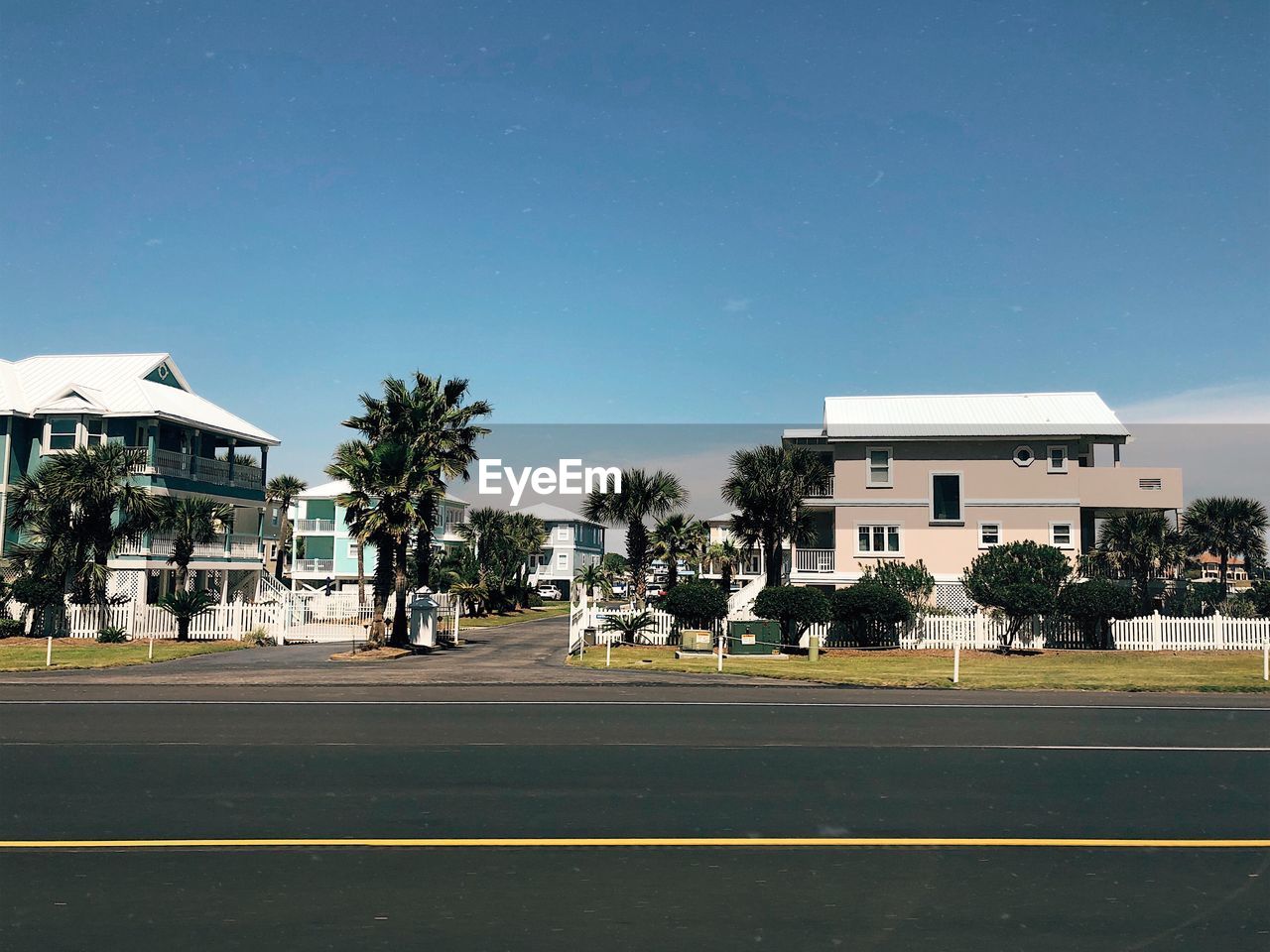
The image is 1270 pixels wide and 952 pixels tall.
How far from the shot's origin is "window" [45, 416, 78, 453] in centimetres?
4106

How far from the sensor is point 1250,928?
6.09 metres

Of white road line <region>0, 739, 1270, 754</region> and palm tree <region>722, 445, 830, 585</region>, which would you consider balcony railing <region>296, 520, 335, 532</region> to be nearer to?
palm tree <region>722, 445, 830, 585</region>

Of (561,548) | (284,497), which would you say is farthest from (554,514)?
(284,497)

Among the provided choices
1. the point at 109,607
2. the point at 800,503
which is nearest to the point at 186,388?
the point at 109,607

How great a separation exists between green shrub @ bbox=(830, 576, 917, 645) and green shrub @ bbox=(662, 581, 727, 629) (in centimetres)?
404

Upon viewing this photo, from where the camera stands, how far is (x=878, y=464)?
43.2 m

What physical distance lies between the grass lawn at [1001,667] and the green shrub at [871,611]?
3.54ft

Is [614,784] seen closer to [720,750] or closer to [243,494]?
[720,750]

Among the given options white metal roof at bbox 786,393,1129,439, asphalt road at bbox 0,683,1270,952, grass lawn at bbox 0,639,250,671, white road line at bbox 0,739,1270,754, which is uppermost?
white metal roof at bbox 786,393,1129,439

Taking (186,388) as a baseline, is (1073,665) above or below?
below

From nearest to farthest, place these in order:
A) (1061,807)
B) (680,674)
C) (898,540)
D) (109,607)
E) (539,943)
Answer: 1. (539,943)
2. (1061,807)
3. (680,674)
4. (109,607)
5. (898,540)

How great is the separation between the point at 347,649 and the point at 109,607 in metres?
9.40

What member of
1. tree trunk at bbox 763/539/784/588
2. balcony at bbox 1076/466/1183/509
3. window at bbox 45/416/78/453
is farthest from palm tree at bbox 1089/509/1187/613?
window at bbox 45/416/78/453

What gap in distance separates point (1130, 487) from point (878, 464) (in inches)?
407
